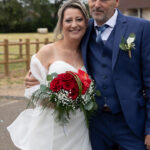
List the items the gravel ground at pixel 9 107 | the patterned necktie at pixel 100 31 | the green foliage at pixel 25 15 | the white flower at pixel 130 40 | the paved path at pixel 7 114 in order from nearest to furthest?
1. the white flower at pixel 130 40
2. the patterned necktie at pixel 100 31
3. the paved path at pixel 7 114
4. the gravel ground at pixel 9 107
5. the green foliage at pixel 25 15

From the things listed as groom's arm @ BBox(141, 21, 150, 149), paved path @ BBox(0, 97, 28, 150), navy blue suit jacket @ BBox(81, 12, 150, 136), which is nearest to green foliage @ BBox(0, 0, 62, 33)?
paved path @ BBox(0, 97, 28, 150)

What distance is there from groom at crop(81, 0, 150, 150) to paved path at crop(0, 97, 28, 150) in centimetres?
281

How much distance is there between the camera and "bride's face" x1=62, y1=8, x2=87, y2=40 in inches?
123

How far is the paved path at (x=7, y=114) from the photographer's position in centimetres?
538

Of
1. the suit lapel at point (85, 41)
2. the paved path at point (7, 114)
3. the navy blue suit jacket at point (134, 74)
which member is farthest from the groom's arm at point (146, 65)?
the paved path at point (7, 114)

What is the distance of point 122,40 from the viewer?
273cm

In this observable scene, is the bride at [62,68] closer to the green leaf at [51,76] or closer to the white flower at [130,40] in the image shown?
the green leaf at [51,76]

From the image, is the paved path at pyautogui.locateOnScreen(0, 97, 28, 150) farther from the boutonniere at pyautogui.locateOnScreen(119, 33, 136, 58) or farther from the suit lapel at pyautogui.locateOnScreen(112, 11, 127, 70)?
the boutonniere at pyautogui.locateOnScreen(119, 33, 136, 58)

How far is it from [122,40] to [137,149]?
1015mm

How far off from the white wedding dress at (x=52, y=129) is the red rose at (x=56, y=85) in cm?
34

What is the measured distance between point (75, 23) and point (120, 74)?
74cm

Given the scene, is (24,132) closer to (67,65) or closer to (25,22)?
(67,65)

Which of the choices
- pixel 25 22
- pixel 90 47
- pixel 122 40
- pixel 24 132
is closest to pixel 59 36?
pixel 90 47

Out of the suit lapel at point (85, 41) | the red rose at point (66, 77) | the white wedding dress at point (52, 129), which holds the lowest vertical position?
the white wedding dress at point (52, 129)
